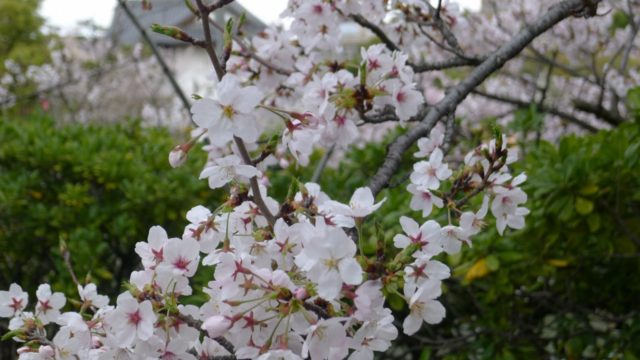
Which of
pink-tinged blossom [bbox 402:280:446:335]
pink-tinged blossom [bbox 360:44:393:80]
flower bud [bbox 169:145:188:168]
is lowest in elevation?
pink-tinged blossom [bbox 402:280:446:335]

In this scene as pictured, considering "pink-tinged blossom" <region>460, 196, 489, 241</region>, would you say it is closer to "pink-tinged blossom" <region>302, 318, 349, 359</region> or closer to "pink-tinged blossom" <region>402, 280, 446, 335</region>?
"pink-tinged blossom" <region>402, 280, 446, 335</region>

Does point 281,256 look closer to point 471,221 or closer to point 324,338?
point 324,338

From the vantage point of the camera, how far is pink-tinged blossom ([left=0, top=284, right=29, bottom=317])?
4.58 feet

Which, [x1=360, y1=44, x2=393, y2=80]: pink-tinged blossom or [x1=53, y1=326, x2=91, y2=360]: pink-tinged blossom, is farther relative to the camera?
[x1=360, y1=44, x2=393, y2=80]: pink-tinged blossom

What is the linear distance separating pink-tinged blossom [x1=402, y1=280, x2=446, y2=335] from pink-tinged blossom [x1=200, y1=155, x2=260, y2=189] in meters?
0.34

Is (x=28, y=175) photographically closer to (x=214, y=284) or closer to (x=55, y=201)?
(x=55, y=201)

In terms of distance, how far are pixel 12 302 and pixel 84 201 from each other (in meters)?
1.99

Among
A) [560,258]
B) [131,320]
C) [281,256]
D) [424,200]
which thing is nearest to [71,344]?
[131,320]

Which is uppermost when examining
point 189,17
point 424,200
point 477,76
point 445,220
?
point 189,17

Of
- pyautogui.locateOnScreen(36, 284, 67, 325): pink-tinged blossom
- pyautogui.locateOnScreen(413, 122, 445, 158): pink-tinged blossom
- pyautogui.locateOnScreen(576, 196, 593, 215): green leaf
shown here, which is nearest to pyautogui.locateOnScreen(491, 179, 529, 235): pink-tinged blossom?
pyautogui.locateOnScreen(413, 122, 445, 158): pink-tinged blossom

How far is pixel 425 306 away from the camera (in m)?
1.05

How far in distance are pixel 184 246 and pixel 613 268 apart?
2.22 meters

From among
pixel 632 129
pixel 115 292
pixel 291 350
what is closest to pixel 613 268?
pixel 632 129

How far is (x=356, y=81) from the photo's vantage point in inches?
65.6
